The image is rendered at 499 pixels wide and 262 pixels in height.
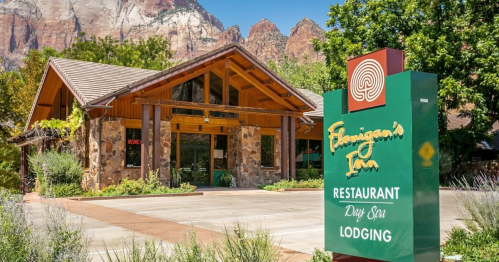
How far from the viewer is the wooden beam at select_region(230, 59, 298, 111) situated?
22000mm

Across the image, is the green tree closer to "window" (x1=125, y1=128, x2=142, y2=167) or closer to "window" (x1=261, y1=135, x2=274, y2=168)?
"window" (x1=261, y1=135, x2=274, y2=168)

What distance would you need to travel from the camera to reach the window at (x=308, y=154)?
27312mm

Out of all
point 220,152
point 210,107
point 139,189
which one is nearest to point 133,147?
point 210,107

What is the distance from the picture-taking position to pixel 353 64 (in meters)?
5.59

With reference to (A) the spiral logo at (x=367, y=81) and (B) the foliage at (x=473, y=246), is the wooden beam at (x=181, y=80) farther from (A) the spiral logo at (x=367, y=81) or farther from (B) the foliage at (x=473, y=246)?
(A) the spiral logo at (x=367, y=81)

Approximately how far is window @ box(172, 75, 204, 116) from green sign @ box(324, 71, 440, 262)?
16.0m

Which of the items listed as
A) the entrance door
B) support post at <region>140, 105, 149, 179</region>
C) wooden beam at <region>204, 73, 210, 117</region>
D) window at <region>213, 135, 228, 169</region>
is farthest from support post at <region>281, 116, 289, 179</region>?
support post at <region>140, 105, 149, 179</region>

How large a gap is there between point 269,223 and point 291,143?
41.9 feet

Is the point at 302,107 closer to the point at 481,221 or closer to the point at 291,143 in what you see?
the point at 291,143

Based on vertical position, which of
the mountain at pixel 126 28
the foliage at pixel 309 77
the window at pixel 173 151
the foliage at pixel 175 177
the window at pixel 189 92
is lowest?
the foliage at pixel 175 177

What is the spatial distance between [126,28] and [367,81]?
192 metres

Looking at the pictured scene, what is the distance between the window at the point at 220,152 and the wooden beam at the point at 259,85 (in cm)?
316

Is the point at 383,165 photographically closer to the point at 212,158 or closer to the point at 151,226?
the point at 151,226

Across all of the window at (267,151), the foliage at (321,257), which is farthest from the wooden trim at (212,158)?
the foliage at (321,257)
